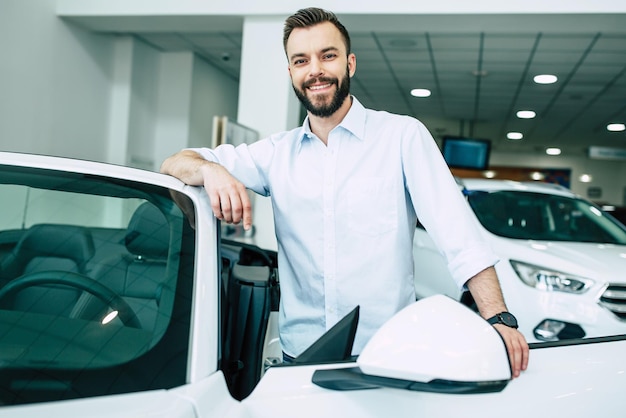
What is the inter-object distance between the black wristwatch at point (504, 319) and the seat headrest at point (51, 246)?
2.80ft

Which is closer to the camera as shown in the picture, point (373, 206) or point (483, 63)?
point (373, 206)

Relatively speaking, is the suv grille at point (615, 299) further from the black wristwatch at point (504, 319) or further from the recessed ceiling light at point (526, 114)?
the recessed ceiling light at point (526, 114)

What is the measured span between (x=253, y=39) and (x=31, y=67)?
2428 millimetres

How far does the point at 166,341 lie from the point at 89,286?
0.25 m

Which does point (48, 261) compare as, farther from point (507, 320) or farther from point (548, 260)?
point (548, 260)

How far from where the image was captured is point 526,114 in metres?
12.1

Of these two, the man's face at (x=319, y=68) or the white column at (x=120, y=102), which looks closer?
the man's face at (x=319, y=68)

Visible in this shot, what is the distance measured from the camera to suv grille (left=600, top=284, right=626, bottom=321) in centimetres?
321

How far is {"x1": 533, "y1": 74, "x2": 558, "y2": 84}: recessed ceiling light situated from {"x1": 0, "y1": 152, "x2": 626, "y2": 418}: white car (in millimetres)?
8349

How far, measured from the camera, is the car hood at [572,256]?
328cm

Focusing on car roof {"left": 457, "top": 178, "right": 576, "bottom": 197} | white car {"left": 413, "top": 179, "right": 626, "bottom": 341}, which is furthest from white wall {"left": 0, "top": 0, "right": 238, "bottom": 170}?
car roof {"left": 457, "top": 178, "right": 576, "bottom": 197}

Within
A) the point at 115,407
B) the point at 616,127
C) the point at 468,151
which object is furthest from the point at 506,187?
the point at 616,127

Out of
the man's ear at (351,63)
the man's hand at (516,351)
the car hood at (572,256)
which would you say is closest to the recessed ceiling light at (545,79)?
the car hood at (572,256)

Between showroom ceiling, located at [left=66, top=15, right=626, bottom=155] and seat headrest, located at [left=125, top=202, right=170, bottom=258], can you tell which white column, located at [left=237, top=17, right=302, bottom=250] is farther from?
seat headrest, located at [left=125, top=202, right=170, bottom=258]
